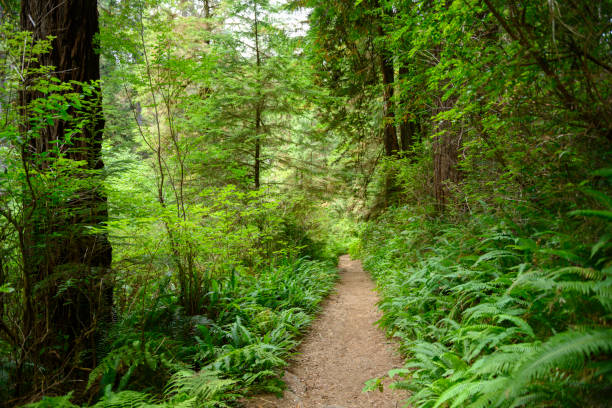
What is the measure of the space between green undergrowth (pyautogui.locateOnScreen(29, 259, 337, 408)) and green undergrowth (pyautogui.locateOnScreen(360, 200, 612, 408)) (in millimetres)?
1351

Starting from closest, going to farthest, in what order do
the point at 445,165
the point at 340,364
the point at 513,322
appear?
the point at 513,322
the point at 340,364
the point at 445,165

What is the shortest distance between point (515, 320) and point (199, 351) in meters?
3.24

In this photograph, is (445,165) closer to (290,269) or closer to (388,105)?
(290,269)

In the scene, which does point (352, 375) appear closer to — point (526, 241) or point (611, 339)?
point (526, 241)

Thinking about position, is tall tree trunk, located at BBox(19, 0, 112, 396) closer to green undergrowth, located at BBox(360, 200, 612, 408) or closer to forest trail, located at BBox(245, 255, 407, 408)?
forest trail, located at BBox(245, 255, 407, 408)

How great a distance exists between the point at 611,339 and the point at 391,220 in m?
8.61

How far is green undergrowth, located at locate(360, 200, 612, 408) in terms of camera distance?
62.0 inches

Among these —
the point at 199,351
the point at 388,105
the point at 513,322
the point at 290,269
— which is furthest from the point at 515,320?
the point at 388,105

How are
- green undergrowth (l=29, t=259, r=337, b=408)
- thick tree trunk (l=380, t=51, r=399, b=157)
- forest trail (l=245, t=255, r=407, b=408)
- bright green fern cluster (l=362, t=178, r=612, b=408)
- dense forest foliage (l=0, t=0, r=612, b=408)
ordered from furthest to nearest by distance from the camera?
thick tree trunk (l=380, t=51, r=399, b=157) → forest trail (l=245, t=255, r=407, b=408) → green undergrowth (l=29, t=259, r=337, b=408) → dense forest foliage (l=0, t=0, r=612, b=408) → bright green fern cluster (l=362, t=178, r=612, b=408)

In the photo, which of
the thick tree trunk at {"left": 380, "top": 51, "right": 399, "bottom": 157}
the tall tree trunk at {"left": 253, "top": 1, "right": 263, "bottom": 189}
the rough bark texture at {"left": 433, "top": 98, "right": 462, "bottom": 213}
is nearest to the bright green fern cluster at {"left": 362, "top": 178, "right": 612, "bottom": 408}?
the rough bark texture at {"left": 433, "top": 98, "right": 462, "bottom": 213}

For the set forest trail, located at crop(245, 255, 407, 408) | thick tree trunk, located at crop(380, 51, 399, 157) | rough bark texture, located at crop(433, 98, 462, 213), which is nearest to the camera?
forest trail, located at crop(245, 255, 407, 408)

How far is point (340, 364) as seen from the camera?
3.95 meters

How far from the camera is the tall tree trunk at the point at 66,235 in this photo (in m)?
2.63

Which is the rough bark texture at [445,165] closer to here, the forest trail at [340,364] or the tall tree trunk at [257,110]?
the forest trail at [340,364]
